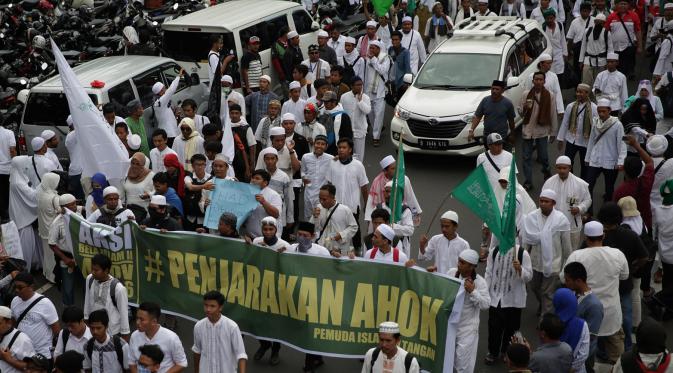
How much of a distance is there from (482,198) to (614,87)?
637 cm

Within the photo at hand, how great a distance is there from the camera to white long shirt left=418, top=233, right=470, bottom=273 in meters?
10.1

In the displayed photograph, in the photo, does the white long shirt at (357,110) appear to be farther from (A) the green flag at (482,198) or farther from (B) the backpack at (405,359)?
(B) the backpack at (405,359)

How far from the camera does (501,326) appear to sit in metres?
10.2

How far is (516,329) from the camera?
10.2 metres

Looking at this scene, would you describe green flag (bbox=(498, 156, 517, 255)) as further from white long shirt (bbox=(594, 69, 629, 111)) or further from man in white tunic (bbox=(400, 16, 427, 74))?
man in white tunic (bbox=(400, 16, 427, 74))

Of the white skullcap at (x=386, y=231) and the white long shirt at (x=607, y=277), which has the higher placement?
the white skullcap at (x=386, y=231)

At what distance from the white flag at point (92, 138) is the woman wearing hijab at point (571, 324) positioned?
5516mm

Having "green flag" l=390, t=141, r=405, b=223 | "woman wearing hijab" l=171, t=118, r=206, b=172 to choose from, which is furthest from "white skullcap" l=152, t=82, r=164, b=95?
"green flag" l=390, t=141, r=405, b=223

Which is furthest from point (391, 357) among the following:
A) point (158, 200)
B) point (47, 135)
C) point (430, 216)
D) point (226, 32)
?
point (226, 32)

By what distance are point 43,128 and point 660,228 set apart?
8129mm

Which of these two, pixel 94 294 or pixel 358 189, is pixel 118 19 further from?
pixel 94 294

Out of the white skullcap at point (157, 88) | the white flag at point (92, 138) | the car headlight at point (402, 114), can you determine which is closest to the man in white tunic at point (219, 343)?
the white flag at point (92, 138)

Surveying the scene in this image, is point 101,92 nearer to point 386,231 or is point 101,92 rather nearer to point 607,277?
point 386,231

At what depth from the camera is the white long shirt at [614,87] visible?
15297 mm
